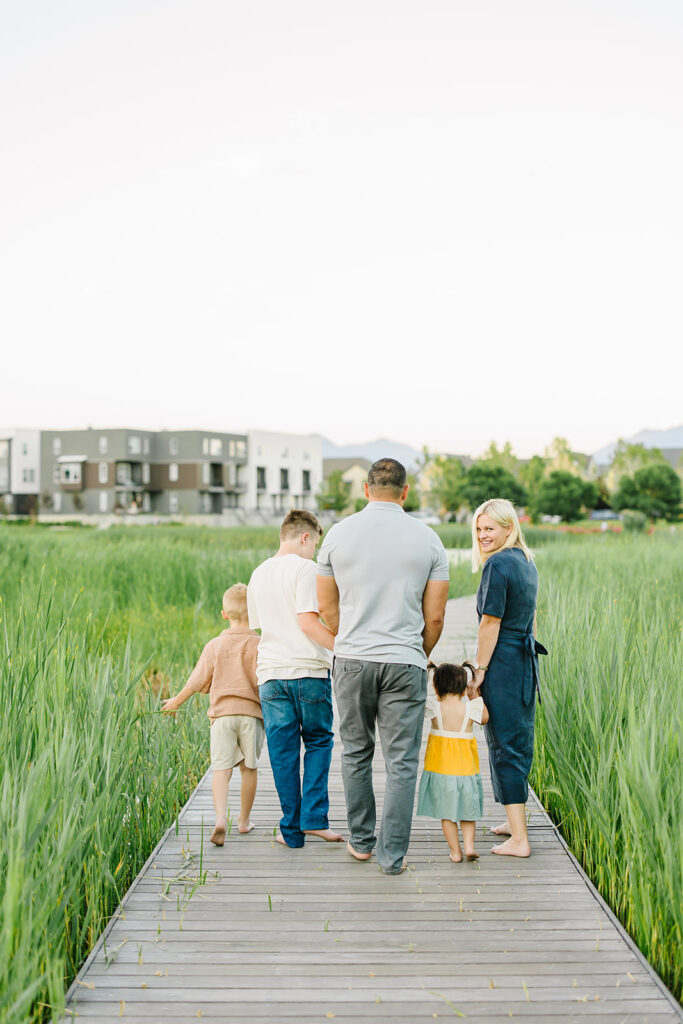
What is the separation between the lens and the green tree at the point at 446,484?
67.9 m

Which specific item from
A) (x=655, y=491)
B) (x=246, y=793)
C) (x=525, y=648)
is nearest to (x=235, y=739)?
(x=246, y=793)

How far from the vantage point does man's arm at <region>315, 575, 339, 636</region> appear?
12.1ft

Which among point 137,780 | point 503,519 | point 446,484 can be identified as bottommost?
point 137,780

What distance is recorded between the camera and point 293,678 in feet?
12.6

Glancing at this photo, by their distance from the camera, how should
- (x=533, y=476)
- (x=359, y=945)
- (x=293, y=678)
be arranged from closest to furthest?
(x=359, y=945) < (x=293, y=678) < (x=533, y=476)

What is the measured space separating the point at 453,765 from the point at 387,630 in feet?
2.42

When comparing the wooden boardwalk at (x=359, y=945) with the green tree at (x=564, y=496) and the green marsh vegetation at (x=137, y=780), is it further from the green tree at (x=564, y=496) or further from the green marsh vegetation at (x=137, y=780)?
the green tree at (x=564, y=496)

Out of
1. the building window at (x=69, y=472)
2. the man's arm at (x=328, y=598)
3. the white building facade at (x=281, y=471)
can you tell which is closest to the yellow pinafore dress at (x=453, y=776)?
the man's arm at (x=328, y=598)

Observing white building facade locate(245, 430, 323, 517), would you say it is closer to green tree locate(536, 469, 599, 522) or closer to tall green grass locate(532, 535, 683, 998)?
green tree locate(536, 469, 599, 522)

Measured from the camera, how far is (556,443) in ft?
267

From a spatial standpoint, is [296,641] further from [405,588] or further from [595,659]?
[595,659]

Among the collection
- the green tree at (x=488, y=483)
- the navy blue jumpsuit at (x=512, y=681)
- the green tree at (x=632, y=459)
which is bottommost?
the navy blue jumpsuit at (x=512, y=681)

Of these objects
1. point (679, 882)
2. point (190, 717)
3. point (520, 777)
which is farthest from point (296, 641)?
point (190, 717)

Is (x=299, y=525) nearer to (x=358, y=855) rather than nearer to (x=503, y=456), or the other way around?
(x=358, y=855)
